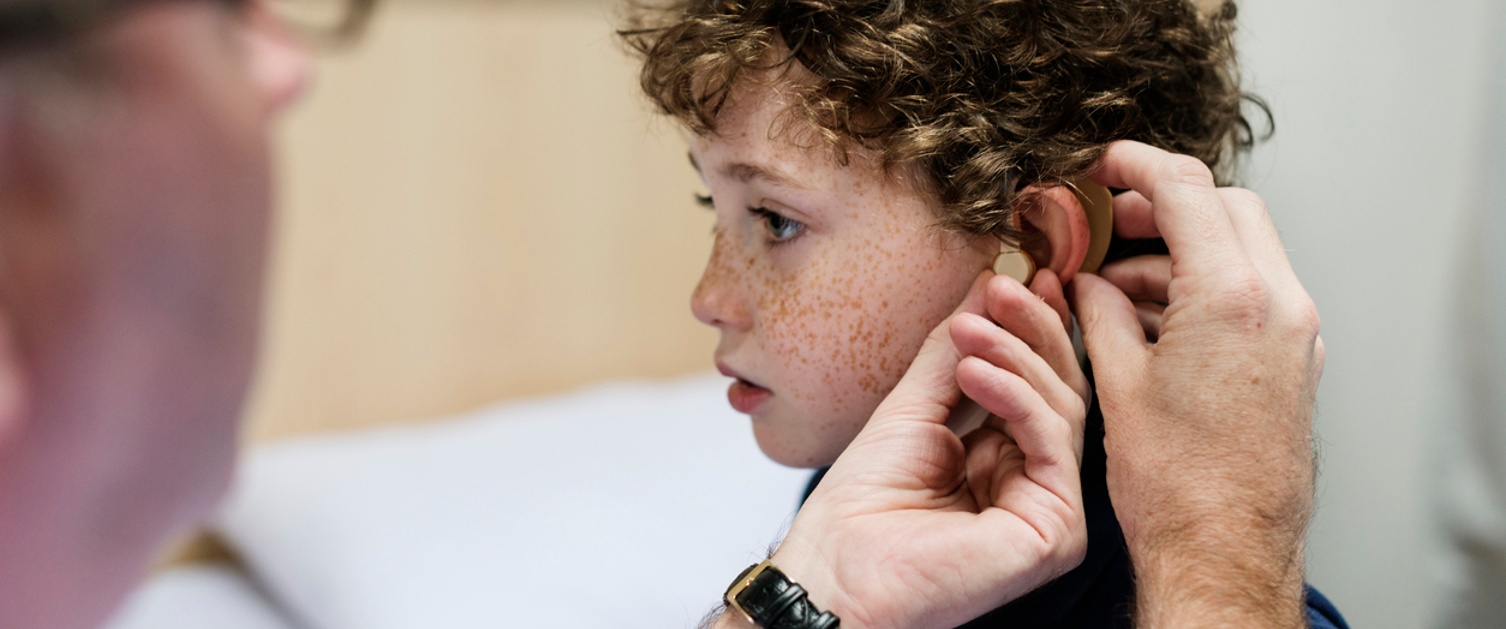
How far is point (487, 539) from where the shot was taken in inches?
57.9

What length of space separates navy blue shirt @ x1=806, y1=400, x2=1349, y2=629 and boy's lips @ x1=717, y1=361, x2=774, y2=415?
269mm

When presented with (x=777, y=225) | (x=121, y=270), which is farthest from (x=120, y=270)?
(x=777, y=225)

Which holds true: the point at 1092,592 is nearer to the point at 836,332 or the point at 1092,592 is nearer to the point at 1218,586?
the point at 1218,586

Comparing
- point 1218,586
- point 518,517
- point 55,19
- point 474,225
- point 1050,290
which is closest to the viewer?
point 55,19

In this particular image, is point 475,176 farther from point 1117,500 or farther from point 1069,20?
point 1117,500

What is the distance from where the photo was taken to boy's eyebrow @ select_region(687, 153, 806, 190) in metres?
0.88

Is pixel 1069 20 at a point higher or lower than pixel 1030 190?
higher

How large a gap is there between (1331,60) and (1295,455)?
440mm

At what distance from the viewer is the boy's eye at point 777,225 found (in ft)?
3.01

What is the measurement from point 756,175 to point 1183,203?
331 mm

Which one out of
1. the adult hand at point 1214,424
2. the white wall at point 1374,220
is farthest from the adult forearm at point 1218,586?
the white wall at point 1374,220

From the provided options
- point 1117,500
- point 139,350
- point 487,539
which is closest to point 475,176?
point 487,539

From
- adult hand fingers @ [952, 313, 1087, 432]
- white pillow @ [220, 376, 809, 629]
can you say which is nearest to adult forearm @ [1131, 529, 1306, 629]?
adult hand fingers @ [952, 313, 1087, 432]

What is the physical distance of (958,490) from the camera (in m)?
0.87
